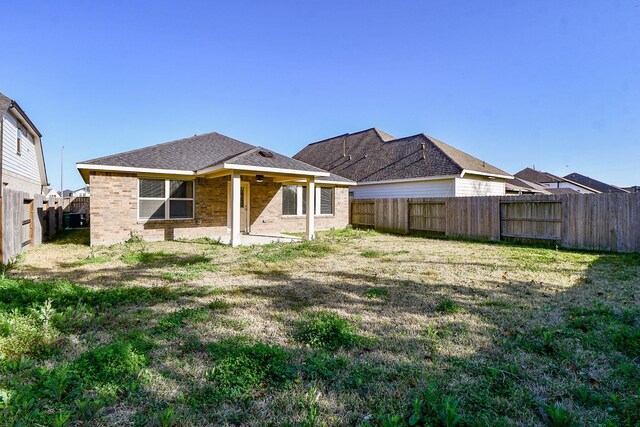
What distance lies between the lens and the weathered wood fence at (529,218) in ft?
32.8

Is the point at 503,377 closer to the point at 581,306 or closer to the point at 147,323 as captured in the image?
the point at 581,306

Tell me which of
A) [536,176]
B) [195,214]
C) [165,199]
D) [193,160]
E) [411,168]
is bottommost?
[195,214]

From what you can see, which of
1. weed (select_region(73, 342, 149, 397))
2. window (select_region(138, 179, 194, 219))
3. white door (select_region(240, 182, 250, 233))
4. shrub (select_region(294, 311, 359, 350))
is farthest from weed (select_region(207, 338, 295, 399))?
white door (select_region(240, 182, 250, 233))

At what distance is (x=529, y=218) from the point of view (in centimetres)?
1208

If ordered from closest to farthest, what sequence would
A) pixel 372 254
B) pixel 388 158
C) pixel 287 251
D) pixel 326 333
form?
pixel 326 333 → pixel 372 254 → pixel 287 251 → pixel 388 158

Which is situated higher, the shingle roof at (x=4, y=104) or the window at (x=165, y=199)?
the shingle roof at (x=4, y=104)

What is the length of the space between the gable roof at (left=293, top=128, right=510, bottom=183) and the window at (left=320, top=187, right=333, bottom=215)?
11.5 feet

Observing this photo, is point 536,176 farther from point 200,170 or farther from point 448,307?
point 448,307

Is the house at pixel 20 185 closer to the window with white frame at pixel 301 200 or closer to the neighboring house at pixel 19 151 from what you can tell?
the neighboring house at pixel 19 151


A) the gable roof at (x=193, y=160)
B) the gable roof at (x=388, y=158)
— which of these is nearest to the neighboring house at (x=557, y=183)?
the gable roof at (x=388, y=158)

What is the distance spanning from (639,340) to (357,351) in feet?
10.0

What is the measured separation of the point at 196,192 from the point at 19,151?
8.74m

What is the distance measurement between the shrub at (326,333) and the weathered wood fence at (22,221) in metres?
7.83

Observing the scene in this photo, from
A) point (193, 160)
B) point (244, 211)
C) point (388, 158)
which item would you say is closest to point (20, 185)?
point (193, 160)
